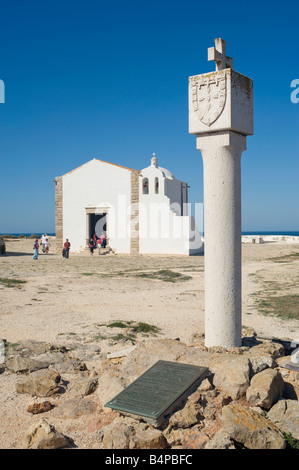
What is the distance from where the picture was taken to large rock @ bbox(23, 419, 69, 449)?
3.46 metres

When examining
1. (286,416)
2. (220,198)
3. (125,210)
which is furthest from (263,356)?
(125,210)

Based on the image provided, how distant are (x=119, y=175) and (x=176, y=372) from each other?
23.8 metres

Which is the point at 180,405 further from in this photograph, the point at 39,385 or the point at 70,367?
the point at 70,367

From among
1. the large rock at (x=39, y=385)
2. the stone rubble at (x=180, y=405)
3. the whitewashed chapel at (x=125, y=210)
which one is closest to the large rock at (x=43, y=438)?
the stone rubble at (x=180, y=405)

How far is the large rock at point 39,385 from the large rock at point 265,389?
83.4 inches

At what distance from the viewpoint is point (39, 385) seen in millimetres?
4617

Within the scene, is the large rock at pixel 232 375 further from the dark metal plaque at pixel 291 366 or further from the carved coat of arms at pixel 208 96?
the carved coat of arms at pixel 208 96

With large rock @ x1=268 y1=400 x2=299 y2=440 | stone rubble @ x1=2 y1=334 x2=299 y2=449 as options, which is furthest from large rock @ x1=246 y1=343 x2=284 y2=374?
large rock @ x1=268 y1=400 x2=299 y2=440

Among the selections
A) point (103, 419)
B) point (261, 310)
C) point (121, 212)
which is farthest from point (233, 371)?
point (121, 212)

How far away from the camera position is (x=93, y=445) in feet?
11.8

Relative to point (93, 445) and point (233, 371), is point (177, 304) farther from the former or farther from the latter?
point (93, 445)

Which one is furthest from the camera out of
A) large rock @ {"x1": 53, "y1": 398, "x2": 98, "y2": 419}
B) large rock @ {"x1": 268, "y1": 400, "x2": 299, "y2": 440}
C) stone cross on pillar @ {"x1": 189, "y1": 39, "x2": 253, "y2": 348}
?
stone cross on pillar @ {"x1": 189, "y1": 39, "x2": 253, "y2": 348}

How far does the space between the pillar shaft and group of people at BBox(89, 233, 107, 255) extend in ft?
71.2

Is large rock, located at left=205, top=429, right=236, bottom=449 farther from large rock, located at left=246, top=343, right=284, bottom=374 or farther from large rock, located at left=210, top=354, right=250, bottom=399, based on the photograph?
large rock, located at left=246, top=343, right=284, bottom=374
